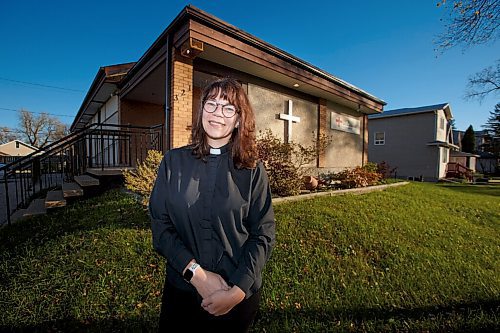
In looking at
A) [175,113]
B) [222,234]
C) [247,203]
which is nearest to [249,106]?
[247,203]

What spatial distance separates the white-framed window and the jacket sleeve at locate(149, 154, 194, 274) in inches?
1037

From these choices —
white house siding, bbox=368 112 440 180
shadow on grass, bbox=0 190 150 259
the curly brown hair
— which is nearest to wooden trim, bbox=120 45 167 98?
shadow on grass, bbox=0 190 150 259

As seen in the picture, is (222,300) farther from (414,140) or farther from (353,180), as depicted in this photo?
(414,140)

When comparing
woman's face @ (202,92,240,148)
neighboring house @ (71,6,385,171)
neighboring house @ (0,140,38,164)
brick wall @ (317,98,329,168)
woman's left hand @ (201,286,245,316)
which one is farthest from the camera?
neighboring house @ (0,140,38,164)

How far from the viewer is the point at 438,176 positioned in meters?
21.6

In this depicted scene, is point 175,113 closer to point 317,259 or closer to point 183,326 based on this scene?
point 317,259

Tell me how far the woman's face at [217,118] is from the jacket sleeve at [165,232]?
299mm

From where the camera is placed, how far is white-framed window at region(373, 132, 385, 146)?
79.5 ft

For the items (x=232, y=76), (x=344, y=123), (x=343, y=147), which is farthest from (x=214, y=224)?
(x=344, y=123)

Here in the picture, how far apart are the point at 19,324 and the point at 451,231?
6.91 meters

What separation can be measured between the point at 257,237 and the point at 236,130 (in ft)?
2.01

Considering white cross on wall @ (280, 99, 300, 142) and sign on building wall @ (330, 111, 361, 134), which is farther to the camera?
sign on building wall @ (330, 111, 361, 134)

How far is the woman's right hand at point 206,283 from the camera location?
1.22 metres

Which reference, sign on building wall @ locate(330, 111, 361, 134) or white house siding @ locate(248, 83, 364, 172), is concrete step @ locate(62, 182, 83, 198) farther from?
sign on building wall @ locate(330, 111, 361, 134)
